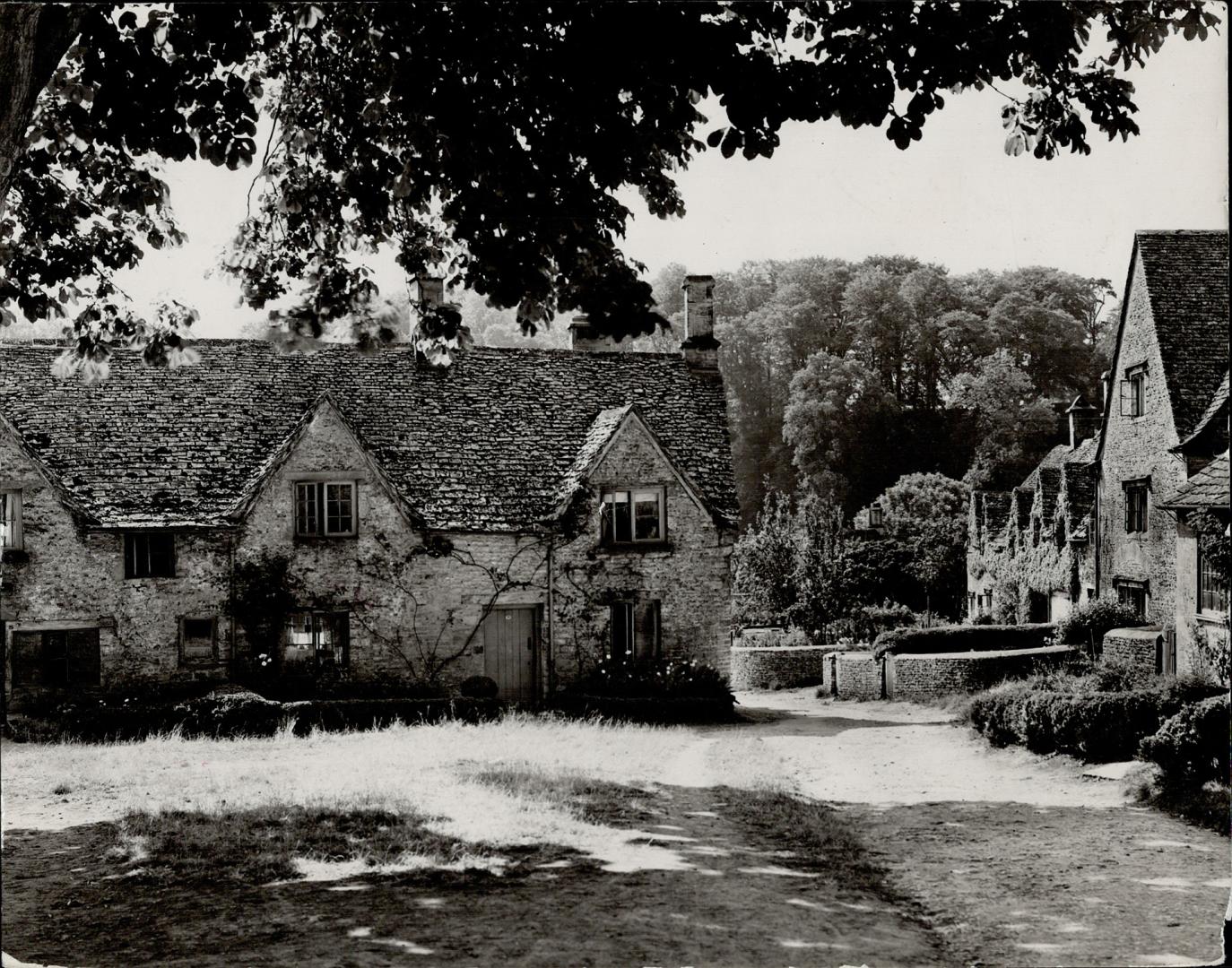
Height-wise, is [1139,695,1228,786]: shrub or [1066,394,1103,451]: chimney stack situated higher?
[1066,394,1103,451]: chimney stack

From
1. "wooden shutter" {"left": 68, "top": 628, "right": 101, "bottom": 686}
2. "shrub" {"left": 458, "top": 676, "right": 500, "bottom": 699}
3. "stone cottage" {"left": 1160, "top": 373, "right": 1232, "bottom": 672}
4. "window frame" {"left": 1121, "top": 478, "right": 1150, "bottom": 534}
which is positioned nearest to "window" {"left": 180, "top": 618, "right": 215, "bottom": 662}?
"wooden shutter" {"left": 68, "top": 628, "right": 101, "bottom": 686}

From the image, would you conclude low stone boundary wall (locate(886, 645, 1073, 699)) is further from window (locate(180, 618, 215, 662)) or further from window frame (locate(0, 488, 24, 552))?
window frame (locate(0, 488, 24, 552))

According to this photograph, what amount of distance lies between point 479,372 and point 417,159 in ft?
61.9

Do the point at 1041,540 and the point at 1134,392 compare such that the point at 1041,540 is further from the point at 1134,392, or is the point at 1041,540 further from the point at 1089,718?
the point at 1089,718

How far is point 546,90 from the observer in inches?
372

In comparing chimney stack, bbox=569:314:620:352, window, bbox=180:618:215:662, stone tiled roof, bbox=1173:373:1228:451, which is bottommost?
window, bbox=180:618:215:662

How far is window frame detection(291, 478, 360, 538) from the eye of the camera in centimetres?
2595

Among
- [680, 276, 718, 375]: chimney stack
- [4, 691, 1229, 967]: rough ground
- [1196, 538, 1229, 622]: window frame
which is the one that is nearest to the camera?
[4, 691, 1229, 967]: rough ground

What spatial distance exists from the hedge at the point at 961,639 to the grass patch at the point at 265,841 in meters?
19.9

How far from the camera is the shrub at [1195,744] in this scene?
44.6ft

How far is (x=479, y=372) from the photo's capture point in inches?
1158

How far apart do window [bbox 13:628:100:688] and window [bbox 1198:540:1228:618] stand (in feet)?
74.4

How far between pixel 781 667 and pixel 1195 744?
71.0 ft

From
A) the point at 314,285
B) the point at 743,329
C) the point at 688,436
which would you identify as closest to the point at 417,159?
the point at 314,285
